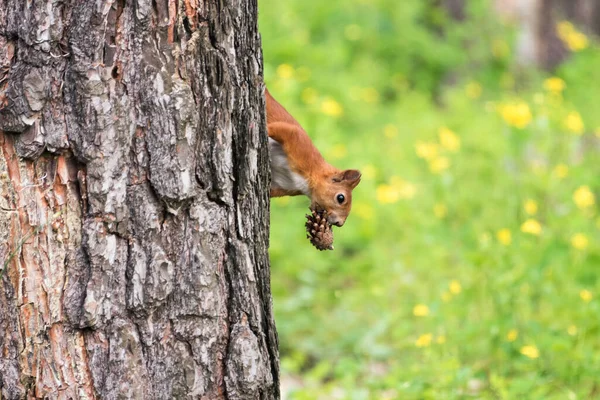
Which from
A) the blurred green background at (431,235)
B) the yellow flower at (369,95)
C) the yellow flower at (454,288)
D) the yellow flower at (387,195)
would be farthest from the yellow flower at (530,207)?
the yellow flower at (369,95)

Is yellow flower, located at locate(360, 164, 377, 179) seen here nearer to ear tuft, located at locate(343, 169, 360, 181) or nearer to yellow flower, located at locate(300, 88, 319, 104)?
yellow flower, located at locate(300, 88, 319, 104)

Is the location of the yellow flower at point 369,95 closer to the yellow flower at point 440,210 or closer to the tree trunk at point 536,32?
the yellow flower at point 440,210

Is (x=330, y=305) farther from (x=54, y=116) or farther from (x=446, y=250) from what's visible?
(x=54, y=116)

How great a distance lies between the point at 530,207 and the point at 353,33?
474cm

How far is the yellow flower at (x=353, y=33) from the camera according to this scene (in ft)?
30.0

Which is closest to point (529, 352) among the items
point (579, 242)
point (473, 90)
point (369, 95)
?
point (579, 242)

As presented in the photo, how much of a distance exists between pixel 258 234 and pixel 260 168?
0.61 feet

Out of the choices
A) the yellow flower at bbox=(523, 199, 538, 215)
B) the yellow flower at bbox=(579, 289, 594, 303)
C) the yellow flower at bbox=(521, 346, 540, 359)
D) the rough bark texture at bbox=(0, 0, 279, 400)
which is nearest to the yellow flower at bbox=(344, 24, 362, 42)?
the yellow flower at bbox=(523, 199, 538, 215)

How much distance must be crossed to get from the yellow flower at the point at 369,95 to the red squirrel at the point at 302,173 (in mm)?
4384

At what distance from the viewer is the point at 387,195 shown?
18.0 feet

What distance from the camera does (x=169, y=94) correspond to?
2.04 metres

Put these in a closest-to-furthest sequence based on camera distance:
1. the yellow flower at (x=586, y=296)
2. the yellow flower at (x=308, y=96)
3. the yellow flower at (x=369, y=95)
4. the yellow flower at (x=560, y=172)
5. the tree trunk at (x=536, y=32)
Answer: the yellow flower at (x=586, y=296)
the yellow flower at (x=560, y=172)
the yellow flower at (x=308, y=96)
the yellow flower at (x=369, y=95)
the tree trunk at (x=536, y=32)

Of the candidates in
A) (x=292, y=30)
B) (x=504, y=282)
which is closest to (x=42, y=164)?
(x=504, y=282)

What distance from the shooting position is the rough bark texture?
195cm
